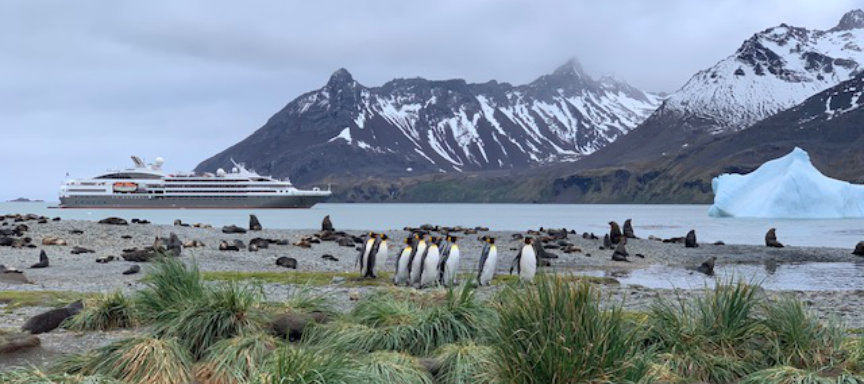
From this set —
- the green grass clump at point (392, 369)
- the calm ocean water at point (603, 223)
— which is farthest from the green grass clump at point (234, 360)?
the calm ocean water at point (603, 223)

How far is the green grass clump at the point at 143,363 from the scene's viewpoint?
8.00 m

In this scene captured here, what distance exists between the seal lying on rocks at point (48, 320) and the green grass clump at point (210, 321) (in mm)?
1968

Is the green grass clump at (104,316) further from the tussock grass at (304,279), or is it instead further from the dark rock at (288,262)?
the dark rock at (288,262)

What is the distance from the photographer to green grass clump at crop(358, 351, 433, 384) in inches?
302

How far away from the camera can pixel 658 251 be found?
3981 centimetres

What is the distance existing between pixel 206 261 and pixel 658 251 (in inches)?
941

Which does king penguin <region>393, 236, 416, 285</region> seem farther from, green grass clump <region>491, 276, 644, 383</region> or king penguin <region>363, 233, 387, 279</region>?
green grass clump <region>491, 276, 644, 383</region>

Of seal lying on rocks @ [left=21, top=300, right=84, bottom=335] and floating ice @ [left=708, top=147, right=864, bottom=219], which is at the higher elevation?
floating ice @ [left=708, top=147, right=864, bottom=219]

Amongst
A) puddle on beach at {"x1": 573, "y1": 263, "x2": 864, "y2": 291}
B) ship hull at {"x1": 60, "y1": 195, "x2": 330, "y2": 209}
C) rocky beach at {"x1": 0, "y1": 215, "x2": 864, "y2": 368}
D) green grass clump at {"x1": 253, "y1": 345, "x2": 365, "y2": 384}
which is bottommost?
puddle on beach at {"x1": 573, "y1": 263, "x2": 864, "y2": 291}

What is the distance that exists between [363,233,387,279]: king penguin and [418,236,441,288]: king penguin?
6.97 ft

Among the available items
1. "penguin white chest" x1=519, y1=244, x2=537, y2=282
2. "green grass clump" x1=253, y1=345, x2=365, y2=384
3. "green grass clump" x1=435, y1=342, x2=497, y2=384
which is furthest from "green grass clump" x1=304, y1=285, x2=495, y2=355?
"penguin white chest" x1=519, y1=244, x2=537, y2=282

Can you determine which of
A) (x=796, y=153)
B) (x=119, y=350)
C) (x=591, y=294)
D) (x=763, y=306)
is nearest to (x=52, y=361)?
(x=119, y=350)

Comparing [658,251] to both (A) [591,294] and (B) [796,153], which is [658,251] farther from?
(B) [796,153]

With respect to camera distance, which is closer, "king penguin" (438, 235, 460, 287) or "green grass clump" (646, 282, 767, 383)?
"green grass clump" (646, 282, 767, 383)
